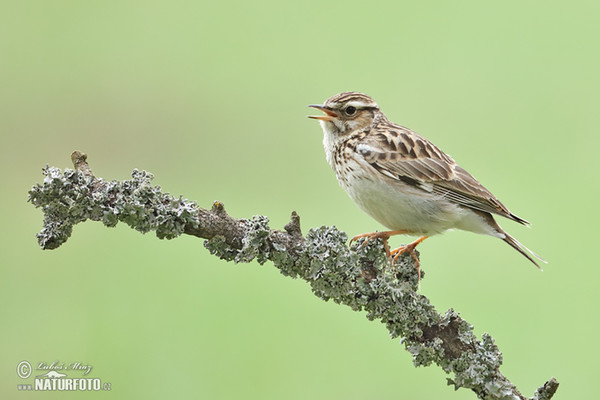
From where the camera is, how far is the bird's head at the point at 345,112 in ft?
15.3

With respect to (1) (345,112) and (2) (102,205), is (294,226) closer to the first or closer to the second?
(2) (102,205)

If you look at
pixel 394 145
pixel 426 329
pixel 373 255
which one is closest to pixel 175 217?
pixel 373 255

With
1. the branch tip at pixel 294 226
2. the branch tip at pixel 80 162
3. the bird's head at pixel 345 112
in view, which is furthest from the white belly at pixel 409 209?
the branch tip at pixel 80 162

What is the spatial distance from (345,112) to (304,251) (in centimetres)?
178

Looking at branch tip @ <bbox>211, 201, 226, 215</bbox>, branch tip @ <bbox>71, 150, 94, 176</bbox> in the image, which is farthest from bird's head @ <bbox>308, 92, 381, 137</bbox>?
branch tip @ <bbox>71, 150, 94, 176</bbox>

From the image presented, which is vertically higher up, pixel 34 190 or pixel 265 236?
pixel 34 190

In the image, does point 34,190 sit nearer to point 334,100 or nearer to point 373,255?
point 373,255

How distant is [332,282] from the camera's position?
3.13 meters

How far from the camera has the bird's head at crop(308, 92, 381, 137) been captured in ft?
15.3

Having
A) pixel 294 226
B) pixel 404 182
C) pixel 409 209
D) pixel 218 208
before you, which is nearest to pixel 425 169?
pixel 404 182

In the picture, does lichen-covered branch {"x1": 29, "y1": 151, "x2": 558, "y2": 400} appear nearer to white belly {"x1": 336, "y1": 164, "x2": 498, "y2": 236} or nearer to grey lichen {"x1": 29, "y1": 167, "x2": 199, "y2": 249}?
grey lichen {"x1": 29, "y1": 167, "x2": 199, "y2": 249}

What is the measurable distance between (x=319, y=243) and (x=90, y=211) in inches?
37.3

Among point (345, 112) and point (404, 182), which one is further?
point (345, 112)

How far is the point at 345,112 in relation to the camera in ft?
15.4
